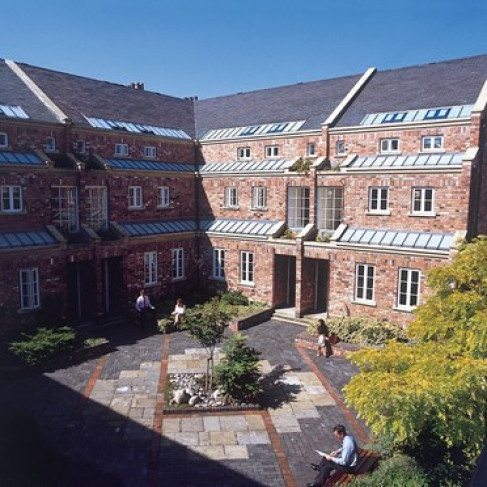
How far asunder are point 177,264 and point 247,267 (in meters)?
4.27

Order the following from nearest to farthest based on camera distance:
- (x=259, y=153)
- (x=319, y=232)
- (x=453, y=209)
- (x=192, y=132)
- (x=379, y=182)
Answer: (x=453, y=209) → (x=379, y=182) → (x=319, y=232) → (x=259, y=153) → (x=192, y=132)

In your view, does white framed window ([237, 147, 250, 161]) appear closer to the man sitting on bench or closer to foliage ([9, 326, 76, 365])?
foliage ([9, 326, 76, 365])

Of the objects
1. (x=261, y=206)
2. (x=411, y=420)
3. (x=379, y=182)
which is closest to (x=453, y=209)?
(x=379, y=182)

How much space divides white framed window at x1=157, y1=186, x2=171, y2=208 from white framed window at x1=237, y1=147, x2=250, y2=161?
532 centimetres

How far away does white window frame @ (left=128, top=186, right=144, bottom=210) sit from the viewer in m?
25.9

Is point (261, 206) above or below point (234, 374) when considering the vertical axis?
above

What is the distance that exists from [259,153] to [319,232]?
7.40 m

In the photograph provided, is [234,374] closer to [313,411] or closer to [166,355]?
[313,411]

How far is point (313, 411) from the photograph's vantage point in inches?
570

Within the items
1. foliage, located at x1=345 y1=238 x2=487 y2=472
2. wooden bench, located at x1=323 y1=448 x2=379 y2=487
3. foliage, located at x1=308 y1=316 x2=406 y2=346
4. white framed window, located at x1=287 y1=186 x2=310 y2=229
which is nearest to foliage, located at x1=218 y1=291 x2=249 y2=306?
white framed window, located at x1=287 y1=186 x2=310 y2=229

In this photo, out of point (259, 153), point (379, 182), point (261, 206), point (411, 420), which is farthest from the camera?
point (259, 153)

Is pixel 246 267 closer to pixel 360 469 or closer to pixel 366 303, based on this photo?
pixel 366 303

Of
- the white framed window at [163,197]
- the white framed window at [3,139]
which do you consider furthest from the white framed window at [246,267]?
the white framed window at [3,139]

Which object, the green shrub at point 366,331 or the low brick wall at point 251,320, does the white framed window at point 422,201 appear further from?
the low brick wall at point 251,320
